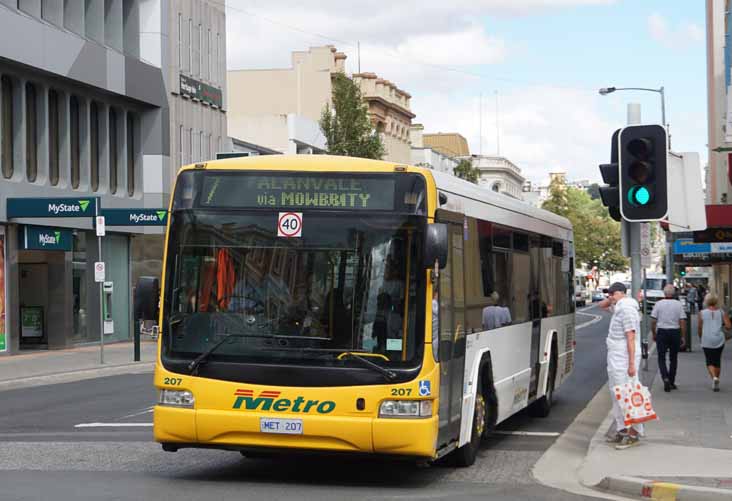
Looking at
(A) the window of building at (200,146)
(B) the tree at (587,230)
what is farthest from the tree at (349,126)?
(B) the tree at (587,230)

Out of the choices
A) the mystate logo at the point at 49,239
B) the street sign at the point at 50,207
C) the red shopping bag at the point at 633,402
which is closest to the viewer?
the red shopping bag at the point at 633,402

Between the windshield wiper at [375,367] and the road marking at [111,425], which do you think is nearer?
the windshield wiper at [375,367]

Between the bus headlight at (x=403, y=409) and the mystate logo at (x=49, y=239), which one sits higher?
the mystate logo at (x=49, y=239)

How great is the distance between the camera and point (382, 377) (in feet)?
34.3

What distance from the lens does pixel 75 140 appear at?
40.8m

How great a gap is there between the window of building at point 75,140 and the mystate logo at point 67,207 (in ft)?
20.2

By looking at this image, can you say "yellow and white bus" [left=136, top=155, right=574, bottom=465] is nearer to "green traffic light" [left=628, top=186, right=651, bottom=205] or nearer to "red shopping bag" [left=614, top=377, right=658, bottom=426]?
"red shopping bag" [left=614, top=377, right=658, bottom=426]

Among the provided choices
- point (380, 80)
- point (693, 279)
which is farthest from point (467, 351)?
point (693, 279)

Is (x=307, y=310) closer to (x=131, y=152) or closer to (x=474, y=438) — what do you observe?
(x=474, y=438)

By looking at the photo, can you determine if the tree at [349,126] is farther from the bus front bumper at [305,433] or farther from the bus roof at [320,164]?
the bus front bumper at [305,433]

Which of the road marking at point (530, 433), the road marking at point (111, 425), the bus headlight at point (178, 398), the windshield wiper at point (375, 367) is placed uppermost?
the windshield wiper at point (375, 367)

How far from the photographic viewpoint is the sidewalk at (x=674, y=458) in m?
10.6

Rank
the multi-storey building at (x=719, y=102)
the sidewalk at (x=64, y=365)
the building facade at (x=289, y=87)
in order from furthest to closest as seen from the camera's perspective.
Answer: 1. the building facade at (x=289, y=87)
2. the multi-storey building at (x=719, y=102)
3. the sidewalk at (x=64, y=365)

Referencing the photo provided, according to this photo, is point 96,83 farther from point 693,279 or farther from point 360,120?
point 693,279
